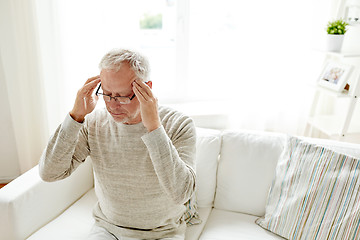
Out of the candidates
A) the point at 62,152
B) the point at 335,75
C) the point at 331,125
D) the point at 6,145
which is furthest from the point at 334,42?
the point at 6,145

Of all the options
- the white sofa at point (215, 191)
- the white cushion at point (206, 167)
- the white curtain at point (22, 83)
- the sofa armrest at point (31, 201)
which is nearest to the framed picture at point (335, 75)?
the white sofa at point (215, 191)

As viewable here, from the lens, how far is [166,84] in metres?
2.73

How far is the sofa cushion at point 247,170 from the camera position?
6.11 feet

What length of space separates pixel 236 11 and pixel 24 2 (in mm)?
1413

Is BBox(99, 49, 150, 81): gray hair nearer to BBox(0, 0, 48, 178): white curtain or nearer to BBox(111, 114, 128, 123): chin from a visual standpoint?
BBox(111, 114, 128, 123): chin

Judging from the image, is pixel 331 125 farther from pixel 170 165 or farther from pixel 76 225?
pixel 76 225

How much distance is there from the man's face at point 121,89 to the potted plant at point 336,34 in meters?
1.51

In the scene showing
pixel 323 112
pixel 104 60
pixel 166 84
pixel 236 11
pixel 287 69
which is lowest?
pixel 323 112

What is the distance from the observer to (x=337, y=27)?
2.25 m

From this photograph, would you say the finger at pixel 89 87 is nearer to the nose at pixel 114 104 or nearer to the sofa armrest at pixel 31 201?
the nose at pixel 114 104

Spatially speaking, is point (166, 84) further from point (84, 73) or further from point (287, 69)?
point (287, 69)

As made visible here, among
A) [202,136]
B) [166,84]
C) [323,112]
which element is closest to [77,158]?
[202,136]

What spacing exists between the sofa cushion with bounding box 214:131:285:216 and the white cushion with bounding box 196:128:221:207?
0.04 m

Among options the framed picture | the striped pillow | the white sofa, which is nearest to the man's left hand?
the white sofa
